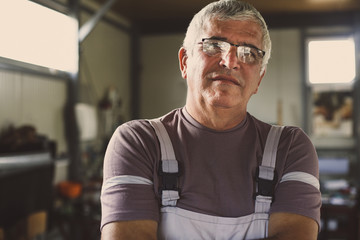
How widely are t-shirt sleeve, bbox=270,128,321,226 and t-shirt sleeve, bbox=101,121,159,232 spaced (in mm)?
404

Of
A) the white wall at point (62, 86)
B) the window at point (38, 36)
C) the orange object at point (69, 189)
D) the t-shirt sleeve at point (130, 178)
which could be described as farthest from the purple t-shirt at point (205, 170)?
the orange object at point (69, 189)

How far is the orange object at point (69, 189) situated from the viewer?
16.7ft

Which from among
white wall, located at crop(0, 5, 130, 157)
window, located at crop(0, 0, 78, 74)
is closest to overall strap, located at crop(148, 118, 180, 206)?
window, located at crop(0, 0, 78, 74)

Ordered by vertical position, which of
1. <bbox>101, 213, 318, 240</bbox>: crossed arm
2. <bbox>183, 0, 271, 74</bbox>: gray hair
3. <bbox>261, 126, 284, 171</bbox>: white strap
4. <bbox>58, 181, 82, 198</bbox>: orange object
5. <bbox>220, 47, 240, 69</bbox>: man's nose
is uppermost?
<bbox>183, 0, 271, 74</bbox>: gray hair

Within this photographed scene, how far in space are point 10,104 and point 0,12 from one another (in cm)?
97

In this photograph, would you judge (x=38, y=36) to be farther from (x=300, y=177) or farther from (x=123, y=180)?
(x=300, y=177)

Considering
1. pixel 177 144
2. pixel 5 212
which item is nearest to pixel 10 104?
pixel 5 212

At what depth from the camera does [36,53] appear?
15.3 ft

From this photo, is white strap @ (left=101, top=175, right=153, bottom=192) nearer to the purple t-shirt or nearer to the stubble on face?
the purple t-shirt

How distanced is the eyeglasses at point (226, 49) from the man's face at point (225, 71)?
1 cm

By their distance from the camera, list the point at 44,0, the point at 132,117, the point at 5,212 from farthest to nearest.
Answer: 1. the point at 132,117
2. the point at 44,0
3. the point at 5,212

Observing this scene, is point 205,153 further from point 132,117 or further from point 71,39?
point 132,117

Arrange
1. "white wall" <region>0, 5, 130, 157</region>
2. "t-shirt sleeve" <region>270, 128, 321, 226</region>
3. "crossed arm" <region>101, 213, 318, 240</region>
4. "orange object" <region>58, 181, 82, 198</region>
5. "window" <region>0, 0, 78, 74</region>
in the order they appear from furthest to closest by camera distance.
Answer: "orange object" <region>58, 181, 82, 198</region> → "white wall" <region>0, 5, 130, 157</region> → "window" <region>0, 0, 78, 74</region> → "t-shirt sleeve" <region>270, 128, 321, 226</region> → "crossed arm" <region>101, 213, 318, 240</region>

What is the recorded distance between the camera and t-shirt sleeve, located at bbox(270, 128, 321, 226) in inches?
53.4
